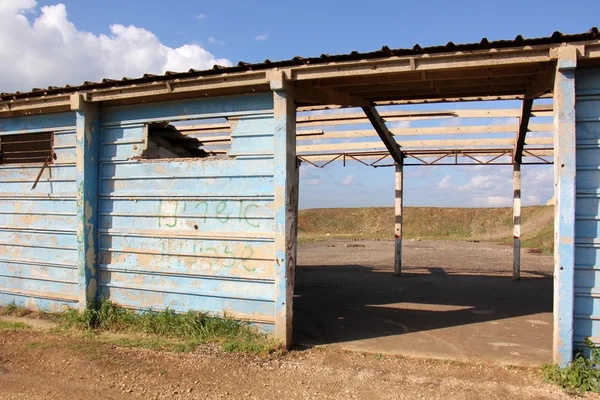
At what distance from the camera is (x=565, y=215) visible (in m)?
4.91

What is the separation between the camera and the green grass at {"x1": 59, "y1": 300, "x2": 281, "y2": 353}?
230 inches

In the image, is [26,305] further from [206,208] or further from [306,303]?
[306,303]

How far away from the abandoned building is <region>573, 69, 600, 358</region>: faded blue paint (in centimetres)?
1

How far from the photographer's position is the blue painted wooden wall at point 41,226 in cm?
747

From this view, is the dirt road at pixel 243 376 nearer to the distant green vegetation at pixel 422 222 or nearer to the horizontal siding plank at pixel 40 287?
the horizontal siding plank at pixel 40 287

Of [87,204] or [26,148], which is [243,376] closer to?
[87,204]

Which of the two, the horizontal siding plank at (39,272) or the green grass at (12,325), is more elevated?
the horizontal siding plank at (39,272)

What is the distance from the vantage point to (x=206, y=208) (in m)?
6.50

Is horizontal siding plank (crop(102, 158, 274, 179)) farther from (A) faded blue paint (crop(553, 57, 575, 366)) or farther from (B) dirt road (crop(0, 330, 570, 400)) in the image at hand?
(A) faded blue paint (crop(553, 57, 575, 366))

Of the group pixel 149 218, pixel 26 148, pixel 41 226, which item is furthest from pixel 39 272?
pixel 149 218

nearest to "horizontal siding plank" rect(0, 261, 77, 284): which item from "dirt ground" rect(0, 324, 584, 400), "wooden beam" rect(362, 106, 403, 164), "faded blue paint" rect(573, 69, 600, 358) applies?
"dirt ground" rect(0, 324, 584, 400)

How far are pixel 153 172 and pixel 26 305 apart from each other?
11.8 feet

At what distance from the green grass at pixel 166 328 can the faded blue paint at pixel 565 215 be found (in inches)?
131

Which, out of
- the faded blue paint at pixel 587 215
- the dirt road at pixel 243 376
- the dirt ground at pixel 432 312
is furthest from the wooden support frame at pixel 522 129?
the dirt road at pixel 243 376
